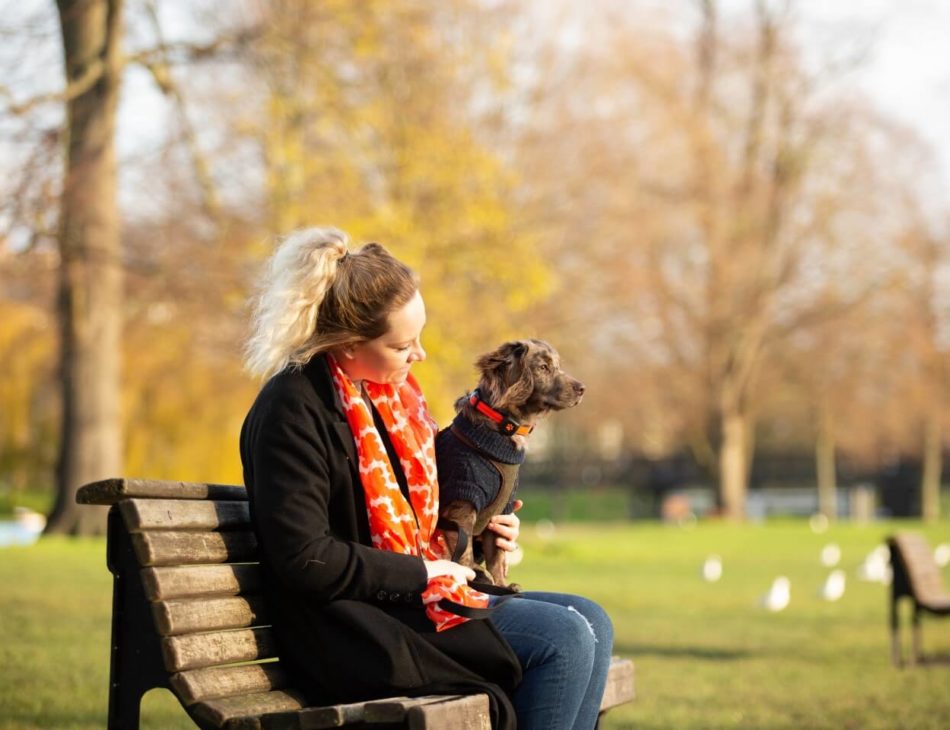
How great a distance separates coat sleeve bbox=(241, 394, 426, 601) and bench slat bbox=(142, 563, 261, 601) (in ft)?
0.57

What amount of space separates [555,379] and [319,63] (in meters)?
15.1

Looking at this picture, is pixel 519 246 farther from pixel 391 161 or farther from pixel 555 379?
pixel 555 379

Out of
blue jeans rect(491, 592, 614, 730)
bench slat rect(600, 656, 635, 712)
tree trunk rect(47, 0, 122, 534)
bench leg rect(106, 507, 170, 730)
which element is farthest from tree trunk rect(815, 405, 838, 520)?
bench leg rect(106, 507, 170, 730)

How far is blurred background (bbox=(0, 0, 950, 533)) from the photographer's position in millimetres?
20188

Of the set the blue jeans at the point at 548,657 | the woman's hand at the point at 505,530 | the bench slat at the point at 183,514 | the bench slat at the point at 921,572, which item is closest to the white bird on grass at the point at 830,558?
the bench slat at the point at 921,572

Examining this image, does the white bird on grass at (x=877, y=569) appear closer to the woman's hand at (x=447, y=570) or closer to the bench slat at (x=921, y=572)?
the bench slat at (x=921, y=572)

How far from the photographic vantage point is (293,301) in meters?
4.32

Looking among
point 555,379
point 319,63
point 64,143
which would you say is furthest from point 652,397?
point 555,379

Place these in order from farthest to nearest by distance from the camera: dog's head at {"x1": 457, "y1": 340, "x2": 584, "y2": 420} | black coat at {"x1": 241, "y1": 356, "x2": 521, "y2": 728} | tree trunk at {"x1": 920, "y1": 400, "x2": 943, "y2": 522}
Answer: tree trunk at {"x1": 920, "y1": 400, "x2": 943, "y2": 522}
dog's head at {"x1": 457, "y1": 340, "x2": 584, "y2": 420}
black coat at {"x1": 241, "y1": 356, "x2": 521, "y2": 728}

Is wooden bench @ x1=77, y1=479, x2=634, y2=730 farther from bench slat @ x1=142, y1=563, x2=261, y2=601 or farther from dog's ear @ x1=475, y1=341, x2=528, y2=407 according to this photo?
dog's ear @ x1=475, y1=341, x2=528, y2=407

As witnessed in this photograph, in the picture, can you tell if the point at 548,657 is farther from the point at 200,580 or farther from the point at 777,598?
the point at 777,598

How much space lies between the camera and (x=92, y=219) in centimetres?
1973

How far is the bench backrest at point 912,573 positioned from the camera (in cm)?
1072

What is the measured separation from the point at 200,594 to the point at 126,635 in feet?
0.80
